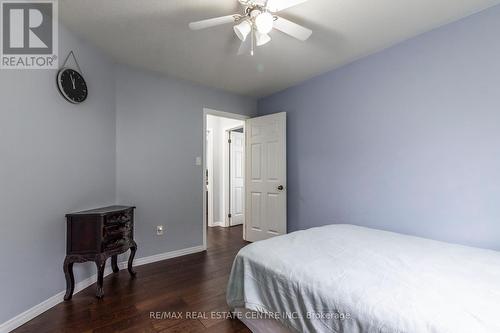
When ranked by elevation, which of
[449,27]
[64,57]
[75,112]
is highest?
[449,27]

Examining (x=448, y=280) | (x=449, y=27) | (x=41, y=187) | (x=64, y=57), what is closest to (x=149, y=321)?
(x=41, y=187)

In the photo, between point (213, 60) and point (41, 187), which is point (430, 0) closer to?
point (213, 60)

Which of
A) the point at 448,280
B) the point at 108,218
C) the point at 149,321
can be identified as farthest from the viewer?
the point at 108,218

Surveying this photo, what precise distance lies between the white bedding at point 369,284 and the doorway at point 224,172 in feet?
9.66

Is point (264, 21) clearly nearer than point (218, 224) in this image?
Yes

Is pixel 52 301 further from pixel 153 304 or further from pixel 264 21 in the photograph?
pixel 264 21

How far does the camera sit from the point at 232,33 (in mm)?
2078

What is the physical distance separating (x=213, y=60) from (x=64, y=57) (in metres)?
1.37

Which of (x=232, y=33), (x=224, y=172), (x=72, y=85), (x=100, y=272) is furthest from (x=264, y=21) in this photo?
(x=224, y=172)

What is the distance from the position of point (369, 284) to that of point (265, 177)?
97.6 inches

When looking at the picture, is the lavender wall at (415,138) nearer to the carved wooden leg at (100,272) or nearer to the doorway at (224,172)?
the doorway at (224,172)

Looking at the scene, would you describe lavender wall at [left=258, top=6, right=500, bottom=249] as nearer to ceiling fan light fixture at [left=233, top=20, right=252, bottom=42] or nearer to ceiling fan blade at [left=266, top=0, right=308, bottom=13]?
ceiling fan blade at [left=266, top=0, right=308, bottom=13]

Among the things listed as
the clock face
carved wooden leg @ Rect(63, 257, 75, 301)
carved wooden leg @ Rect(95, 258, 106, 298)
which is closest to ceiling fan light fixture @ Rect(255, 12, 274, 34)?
the clock face

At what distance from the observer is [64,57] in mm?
2010
